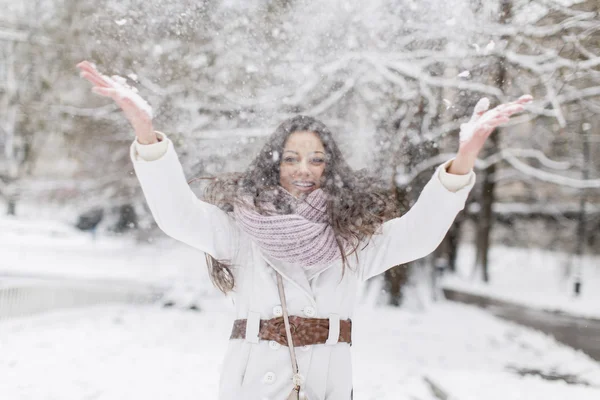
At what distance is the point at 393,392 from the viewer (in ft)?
17.9

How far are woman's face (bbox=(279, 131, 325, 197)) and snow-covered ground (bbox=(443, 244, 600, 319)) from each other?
1419 cm

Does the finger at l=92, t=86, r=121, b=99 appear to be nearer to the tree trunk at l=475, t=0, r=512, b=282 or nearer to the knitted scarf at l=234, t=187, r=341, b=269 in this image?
the knitted scarf at l=234, t=187, r=341, b=269

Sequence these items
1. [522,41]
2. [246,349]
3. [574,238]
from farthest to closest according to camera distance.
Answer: [574,238]
[522,41]
[246,349]

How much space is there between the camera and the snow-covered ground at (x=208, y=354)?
534 centimetres

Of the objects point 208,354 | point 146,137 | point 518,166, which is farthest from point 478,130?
point 518,166

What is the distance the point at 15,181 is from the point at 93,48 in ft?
28.6

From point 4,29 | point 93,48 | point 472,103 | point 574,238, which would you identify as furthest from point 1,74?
point 574,238

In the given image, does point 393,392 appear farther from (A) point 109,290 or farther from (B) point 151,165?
(A) point 109,290

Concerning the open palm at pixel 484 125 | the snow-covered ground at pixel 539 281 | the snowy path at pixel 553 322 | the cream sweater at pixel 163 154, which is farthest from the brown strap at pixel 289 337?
the snow-covered ground at pixel 539 281

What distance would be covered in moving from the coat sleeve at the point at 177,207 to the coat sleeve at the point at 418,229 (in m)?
0.53

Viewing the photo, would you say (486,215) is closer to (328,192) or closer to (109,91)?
(328,192)

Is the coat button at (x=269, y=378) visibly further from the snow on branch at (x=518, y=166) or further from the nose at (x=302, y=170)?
the snow on branch at (x=518, y=166)

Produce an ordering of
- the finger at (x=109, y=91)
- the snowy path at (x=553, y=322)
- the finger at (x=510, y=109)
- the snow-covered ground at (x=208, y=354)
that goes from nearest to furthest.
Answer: the finger at (x=109, y=91)
the finger at (x=510, y=109)
the snow-covered ground at (x=208, y=354)
the snowy path at (x=553, y=322)

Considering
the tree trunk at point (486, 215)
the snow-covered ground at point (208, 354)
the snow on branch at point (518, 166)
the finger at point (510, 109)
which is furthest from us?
the tree trunk at point (486, 215)
